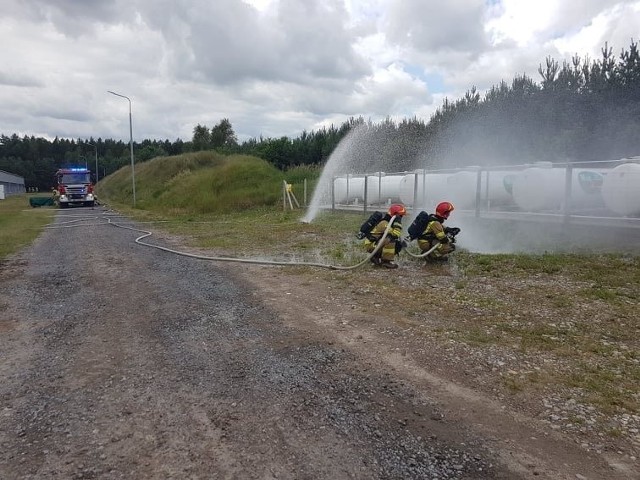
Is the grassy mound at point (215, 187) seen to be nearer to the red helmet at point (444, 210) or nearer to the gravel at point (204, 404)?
the red helmet at point (444, 210)

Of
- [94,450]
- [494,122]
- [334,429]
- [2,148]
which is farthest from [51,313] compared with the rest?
[2,148]

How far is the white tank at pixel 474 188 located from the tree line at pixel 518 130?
10772 mm

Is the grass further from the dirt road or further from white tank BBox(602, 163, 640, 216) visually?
white tank BBox(602, 163, 640, 216)

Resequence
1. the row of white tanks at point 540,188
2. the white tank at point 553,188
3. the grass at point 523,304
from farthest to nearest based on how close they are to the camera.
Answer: the white tank at point 553,188, the row of white tanks at point 540,188, the grass at point 523,304

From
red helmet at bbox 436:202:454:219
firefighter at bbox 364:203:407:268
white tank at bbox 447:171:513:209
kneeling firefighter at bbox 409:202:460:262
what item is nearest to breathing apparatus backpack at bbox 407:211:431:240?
kneeling firefighter at bbox 409:202:460:262

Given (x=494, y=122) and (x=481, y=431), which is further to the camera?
(x=494, y=122)

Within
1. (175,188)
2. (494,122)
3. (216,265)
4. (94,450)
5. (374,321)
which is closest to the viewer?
(94,450)

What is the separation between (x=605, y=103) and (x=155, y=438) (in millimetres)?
36768

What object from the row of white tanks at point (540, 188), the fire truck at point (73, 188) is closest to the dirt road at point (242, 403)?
the row of white tanks at point (540, 188)

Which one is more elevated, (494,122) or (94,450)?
(494,122)

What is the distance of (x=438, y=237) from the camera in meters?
8.76

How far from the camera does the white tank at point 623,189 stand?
10797 millimetres

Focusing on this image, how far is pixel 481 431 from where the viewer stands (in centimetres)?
310

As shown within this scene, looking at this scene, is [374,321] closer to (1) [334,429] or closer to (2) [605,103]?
(1) [334,429]
